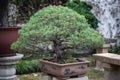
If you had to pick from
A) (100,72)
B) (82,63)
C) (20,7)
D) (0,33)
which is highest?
(20,7)

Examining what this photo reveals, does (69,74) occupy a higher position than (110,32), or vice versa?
(110,32)

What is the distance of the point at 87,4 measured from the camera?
277 inches

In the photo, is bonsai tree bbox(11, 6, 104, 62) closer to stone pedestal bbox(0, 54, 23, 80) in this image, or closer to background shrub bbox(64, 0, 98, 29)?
stone pedestal bbox(0, 54, 23, 80)

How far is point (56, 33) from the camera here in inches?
122

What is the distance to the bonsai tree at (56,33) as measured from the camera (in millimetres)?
3102

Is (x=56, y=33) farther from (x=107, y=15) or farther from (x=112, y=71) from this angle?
(x=107, y=15)

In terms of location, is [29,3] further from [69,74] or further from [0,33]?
[69,74]

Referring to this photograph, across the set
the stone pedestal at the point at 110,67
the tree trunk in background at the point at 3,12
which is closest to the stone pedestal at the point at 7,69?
the tree trunk in background at the point at 3,12

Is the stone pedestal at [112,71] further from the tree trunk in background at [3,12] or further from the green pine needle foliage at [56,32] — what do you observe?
the tree trunk in background at [3,12]

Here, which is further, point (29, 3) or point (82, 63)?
point (29, 3)

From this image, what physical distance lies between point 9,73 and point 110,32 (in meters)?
3.53

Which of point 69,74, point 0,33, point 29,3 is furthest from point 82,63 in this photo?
point 29,3

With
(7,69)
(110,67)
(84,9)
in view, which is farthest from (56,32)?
(84,9)

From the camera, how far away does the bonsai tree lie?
3.10 metres
